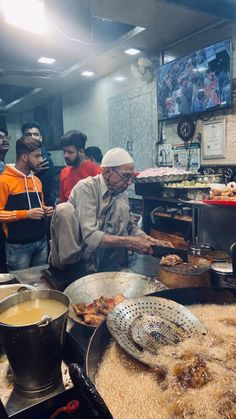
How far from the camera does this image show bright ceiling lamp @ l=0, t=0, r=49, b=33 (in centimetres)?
359

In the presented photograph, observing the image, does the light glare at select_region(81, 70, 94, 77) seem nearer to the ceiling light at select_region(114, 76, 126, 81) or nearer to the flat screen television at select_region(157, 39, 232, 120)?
the ceiling light at select_region(114, 76, 126, 81)

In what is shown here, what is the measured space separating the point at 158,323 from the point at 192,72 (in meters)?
4.27

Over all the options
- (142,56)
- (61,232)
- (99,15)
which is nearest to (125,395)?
(61,232)

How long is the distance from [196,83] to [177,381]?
4442 millimetres

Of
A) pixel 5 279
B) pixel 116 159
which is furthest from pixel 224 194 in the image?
pixel 5 279

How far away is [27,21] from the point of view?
4.18 meters

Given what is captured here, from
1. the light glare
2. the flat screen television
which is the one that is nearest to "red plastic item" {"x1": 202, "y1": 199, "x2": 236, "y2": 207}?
the flat screen television

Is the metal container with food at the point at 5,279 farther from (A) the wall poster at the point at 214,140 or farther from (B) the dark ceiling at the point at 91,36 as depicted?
(A) the wall poster at the point at 214,140

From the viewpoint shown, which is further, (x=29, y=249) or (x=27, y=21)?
(x=27, y=21)

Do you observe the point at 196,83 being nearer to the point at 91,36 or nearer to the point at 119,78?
the point at 91,36

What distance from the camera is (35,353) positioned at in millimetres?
1032

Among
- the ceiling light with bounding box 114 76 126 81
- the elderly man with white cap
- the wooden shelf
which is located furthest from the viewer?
the ceiling light with bounding box 114 76 126 81

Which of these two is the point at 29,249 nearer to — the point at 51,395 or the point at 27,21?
the point at 51,395

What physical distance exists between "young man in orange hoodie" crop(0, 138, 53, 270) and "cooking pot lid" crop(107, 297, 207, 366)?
1623 millimetres
